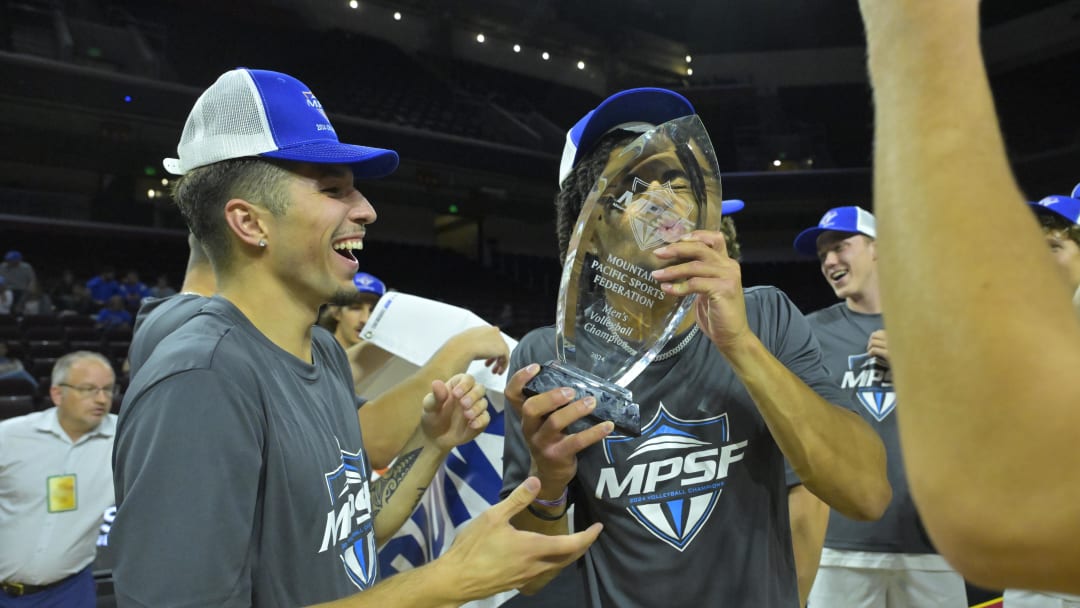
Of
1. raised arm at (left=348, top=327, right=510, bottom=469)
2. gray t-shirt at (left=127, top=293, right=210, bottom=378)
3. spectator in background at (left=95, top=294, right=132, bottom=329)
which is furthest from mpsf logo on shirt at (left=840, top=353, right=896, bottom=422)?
spectator in background at (left=95, top=294, right=132, bottom=329)

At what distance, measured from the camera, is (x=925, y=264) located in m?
0.43

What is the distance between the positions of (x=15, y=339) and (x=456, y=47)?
40.5 ft

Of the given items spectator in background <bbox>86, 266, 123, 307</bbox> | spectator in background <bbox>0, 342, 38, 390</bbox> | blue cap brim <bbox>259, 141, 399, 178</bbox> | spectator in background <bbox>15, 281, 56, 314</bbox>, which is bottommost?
spectator in background <bbox>0, 342, 38, 390</bbox>

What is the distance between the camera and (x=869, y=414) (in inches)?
120

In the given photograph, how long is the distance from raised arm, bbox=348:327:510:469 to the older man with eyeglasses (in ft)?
8.30

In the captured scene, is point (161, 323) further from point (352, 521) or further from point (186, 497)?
point (186, 497)

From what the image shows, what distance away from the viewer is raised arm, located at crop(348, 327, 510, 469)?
203cm

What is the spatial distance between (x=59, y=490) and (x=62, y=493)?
0.02 m

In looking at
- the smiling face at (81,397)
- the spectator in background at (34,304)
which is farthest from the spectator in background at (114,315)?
the smiling face at (81,397)

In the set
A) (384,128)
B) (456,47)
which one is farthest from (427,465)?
(456,47)

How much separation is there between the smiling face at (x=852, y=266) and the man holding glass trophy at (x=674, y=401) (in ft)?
6.84

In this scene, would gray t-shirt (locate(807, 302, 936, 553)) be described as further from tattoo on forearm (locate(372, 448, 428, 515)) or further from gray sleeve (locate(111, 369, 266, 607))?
gray sleeve (locate(111, 369, 266, 607))

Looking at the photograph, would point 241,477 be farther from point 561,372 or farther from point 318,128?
point 318,128

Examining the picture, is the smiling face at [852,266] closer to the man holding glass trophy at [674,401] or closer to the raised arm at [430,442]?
the man holding glass trophy at [674,401]
